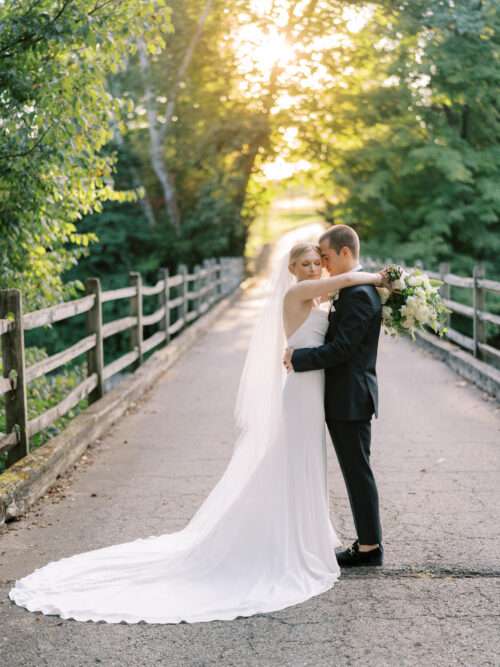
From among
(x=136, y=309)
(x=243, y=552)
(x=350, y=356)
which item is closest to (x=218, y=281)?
(x=136, y=309)

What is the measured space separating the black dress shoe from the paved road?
3.5 inches

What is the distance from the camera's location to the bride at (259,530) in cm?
473

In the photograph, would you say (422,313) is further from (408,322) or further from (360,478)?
(360,478)

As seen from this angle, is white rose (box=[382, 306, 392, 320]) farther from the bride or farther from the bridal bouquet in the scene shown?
the bride

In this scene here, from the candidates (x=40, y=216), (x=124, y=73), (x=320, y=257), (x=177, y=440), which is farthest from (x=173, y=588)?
(x=124, y=73)

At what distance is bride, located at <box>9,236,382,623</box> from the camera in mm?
4734

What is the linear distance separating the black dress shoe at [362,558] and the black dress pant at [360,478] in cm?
6

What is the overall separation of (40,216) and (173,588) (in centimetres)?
495

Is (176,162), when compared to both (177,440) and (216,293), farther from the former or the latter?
(177,440)

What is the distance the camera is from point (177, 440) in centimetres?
916

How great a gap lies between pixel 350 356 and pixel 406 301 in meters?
0.48

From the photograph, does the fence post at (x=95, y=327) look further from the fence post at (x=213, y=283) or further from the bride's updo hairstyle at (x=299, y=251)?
the fence post at (x=213, y=283)

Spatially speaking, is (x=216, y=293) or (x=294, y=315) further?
(x=216, y=293)

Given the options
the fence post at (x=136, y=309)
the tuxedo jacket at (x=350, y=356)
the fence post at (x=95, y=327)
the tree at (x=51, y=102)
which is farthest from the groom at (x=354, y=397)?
the fence post at (x=136, y=309)
